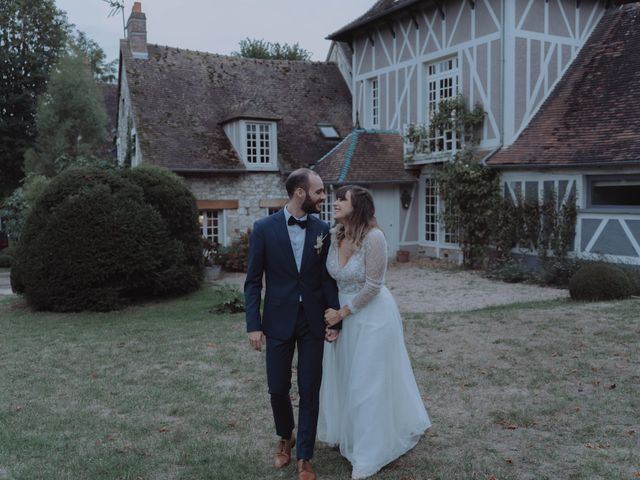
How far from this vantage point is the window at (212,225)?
18172 mm

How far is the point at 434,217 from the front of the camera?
17.4 meters

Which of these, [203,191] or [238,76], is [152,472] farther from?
[238,76]

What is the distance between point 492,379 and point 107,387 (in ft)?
12.1

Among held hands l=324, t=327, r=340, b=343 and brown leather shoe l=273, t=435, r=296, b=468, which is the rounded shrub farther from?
held hands l=324, t=327, r=340, b=343

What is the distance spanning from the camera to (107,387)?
19.9 ft

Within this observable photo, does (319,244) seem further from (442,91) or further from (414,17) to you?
(414,17)

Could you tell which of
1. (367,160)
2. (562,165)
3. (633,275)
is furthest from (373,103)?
(633,275)

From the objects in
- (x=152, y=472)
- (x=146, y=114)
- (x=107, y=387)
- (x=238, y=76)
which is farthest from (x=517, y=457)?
(x=238, y=76)

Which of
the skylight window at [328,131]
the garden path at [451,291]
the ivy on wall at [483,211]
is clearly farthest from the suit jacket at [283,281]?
the skylight window at [328,131]

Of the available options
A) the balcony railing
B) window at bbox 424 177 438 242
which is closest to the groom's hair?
the balcony railing

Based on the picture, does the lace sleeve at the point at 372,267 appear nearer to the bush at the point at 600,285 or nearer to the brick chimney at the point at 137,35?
the bush at the point at 600,285

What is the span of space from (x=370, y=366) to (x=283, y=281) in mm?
759

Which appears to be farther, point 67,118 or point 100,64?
point 100,64

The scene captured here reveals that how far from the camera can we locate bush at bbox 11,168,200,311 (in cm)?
1088
